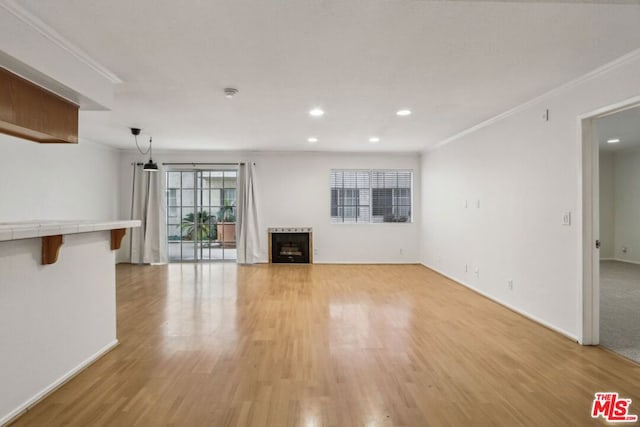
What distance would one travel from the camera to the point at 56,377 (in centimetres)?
223

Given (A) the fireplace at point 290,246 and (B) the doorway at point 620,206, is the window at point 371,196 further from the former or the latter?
(B) the doorway at point 620,206

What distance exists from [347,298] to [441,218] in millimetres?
2825

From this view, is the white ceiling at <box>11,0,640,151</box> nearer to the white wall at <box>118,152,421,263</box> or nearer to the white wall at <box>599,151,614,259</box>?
the white wall at <box>118,152,421,263</box>

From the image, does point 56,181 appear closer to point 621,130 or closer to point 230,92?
point 230,92

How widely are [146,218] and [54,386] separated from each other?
5.38 m

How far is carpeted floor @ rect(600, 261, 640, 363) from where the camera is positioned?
9.71 ft

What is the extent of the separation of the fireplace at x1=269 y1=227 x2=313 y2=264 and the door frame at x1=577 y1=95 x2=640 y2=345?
5.02 meters

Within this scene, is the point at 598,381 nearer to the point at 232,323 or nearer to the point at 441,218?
the point at 232,323

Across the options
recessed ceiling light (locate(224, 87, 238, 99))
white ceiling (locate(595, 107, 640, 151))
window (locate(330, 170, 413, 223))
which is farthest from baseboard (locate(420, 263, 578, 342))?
recessed ceiling light (locate(224, 87, 238, 99))

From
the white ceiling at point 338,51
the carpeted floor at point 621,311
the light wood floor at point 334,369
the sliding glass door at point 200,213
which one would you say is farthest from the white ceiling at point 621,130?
the sliding glass door at point 200,213

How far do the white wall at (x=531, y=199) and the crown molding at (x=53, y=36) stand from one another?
423 centimetres

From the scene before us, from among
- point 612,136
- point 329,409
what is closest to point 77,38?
point 329,409

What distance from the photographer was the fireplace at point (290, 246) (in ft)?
23.9

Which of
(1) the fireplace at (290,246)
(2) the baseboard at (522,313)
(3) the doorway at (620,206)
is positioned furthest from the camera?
(1) the fireplace at (290,246)
